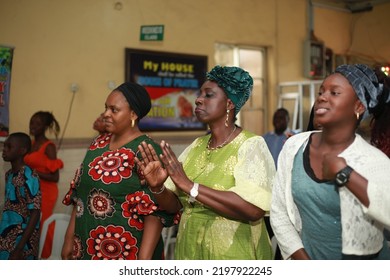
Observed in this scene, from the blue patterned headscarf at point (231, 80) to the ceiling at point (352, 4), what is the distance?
658 cm

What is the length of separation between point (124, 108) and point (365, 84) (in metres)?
1.06

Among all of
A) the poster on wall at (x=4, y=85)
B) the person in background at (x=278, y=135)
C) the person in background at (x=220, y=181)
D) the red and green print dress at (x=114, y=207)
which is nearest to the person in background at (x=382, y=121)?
the person in background at (x=220, y=181)

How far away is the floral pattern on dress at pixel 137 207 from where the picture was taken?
2016 mm

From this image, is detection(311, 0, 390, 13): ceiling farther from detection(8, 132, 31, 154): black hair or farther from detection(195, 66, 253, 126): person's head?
detection(195, 66, 253, 126): person's head

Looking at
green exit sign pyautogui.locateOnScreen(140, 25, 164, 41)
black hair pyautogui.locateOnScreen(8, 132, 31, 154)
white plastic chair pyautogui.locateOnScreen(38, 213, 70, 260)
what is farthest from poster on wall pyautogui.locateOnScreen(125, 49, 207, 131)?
black hair pyautogui.locateOnScreen(8, 132, 31, 154)

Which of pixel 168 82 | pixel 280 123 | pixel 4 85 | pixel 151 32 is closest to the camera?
pixel 4 85

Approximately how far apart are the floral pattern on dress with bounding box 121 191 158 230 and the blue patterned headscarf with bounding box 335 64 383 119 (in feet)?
3.14

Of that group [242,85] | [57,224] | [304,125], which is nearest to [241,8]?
[304,125]

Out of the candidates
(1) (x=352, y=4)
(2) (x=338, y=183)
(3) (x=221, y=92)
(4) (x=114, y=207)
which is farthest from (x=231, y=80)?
(1) (x=352, y=4)

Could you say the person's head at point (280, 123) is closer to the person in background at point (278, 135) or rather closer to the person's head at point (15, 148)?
the person in background at point (278, 135)

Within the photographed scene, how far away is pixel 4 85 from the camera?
4.91 meters

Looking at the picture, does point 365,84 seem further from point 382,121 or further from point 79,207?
point 79,207

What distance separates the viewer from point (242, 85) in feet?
6.64
